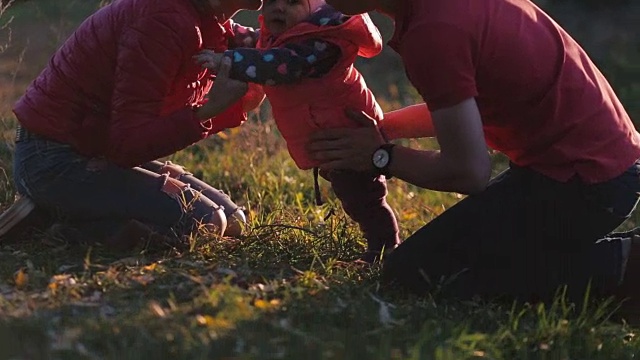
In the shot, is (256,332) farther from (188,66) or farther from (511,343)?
(188,66)

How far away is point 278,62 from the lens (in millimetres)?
4031

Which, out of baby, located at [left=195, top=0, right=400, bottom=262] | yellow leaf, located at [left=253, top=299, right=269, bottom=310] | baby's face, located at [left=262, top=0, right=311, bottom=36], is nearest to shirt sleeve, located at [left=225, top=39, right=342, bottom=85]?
baby, located at [left=195, top=0, right=400, bottom=262]

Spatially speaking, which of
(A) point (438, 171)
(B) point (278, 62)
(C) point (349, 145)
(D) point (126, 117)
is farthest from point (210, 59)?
(A) point (438, 171)

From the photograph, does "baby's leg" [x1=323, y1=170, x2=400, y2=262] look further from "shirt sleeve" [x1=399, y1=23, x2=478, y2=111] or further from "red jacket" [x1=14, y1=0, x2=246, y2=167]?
"shirt sleeve" [x1=399, y1=23, x2=478, y2=111]

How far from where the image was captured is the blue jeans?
4387 mm

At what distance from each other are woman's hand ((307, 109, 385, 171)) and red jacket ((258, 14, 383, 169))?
1.7 inches

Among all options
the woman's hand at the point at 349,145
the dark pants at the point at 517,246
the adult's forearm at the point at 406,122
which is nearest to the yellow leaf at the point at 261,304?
the dark pants at the point at 517,246

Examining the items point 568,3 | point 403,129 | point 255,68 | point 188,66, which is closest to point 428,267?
point 403,129

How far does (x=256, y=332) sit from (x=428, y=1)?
121 centimetres

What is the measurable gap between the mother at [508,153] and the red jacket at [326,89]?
0.48ft

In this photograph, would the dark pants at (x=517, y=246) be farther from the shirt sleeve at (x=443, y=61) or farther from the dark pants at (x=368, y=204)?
the shirt sleeve at (x=443, y=61)

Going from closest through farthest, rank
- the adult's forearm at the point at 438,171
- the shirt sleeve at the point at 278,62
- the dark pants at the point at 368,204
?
the adult's forearm at the point at 438,171, the shirt sleeve at the point at 278,62, the dark pants at the point at 368,204

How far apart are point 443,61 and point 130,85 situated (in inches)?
52.0

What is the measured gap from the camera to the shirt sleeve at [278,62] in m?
4.03
